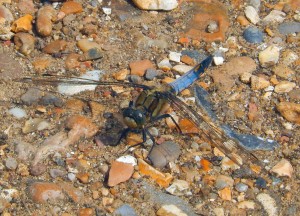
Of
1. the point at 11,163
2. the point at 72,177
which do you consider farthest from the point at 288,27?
the point at 11,163

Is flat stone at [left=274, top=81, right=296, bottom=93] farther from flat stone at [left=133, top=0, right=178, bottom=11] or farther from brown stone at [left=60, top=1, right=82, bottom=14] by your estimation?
brown stone at [left=60, top=1, right=82, bottom=14]

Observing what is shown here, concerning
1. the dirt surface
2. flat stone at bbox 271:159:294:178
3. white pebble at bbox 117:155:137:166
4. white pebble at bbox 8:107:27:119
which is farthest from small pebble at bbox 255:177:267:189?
white pebble at bbox 8:107:27:119

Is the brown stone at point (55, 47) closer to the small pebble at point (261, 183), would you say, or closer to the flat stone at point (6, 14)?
the flat stone at point (6, 14)

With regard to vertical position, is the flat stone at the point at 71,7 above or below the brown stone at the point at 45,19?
above

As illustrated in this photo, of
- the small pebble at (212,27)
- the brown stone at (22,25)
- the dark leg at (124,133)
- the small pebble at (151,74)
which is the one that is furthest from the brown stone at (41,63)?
the small pebble at (212,27)

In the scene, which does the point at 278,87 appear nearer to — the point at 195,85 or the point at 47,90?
the point at 195,85
